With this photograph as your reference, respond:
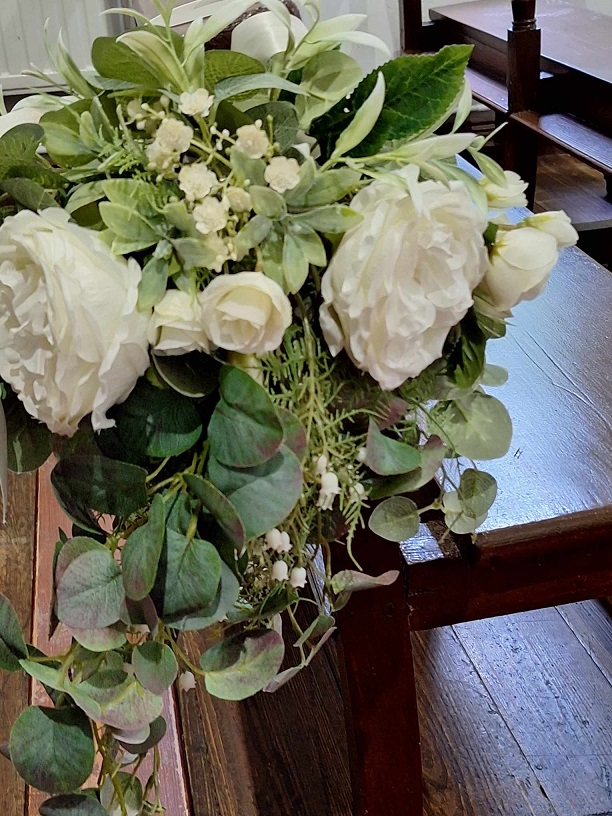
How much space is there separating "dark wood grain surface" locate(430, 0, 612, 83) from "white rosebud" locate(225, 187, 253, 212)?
5.57 feet

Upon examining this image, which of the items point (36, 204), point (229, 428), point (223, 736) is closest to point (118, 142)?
point (36, 204)

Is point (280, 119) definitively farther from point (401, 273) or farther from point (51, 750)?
point (51, 750)

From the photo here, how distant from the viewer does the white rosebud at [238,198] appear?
15.6 inches

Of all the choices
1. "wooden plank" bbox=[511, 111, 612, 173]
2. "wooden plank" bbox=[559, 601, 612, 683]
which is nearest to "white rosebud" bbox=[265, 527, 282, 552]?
"wooden plank" bbox=[559, 601, 612, 683]

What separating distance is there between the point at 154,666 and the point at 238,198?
244mm

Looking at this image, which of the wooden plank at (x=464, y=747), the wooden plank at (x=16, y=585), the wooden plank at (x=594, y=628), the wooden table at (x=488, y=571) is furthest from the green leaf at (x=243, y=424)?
the wooden plank at (x=594, y=628)

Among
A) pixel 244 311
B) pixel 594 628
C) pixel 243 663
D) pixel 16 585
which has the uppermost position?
pixel 244 311

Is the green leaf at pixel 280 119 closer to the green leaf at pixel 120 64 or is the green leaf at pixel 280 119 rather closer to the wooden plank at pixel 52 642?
the green leaf at pixel 120 64

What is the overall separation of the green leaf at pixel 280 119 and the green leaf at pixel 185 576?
0.20m

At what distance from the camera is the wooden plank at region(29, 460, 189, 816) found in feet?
2.81

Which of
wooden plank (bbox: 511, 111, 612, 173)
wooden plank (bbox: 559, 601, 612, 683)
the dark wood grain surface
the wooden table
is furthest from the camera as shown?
the dark wood grain surface

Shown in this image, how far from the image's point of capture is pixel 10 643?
0.45m

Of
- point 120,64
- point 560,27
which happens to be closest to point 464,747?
point 120,64

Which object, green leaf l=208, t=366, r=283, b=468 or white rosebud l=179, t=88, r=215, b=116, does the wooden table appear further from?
white rosebud l=179, t=88, r=215, b=116
